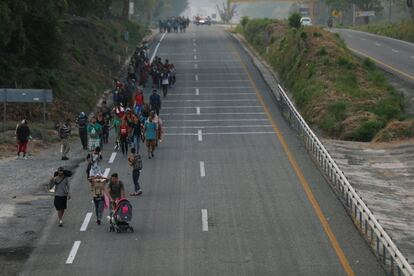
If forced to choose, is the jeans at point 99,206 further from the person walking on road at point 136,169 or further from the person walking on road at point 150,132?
the person walking on road at point 150,132

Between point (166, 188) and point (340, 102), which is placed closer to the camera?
point (166, 188)

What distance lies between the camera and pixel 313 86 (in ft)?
151

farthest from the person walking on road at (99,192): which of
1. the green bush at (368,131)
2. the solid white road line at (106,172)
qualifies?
the green bush at (368,131)

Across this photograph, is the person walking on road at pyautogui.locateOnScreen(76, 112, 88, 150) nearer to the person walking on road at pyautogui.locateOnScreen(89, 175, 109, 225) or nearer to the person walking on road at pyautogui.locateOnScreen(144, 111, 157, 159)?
the person walking on road at pyautogui.locateOnScreen(144, 111, 157, 159)

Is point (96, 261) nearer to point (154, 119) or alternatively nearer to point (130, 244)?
point (130, 244)

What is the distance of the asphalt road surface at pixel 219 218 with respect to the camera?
20.0 meters

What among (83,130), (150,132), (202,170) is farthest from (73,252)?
(83,130)

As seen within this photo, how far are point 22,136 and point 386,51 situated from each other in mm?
43151

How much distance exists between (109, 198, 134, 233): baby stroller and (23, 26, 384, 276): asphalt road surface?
0.20 metres

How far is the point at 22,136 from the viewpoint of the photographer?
32531 mm

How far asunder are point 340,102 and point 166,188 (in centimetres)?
1560

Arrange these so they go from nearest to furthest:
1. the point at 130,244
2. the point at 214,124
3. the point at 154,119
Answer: the point at 130,244 → the point at 154,119 → the point at 214,124

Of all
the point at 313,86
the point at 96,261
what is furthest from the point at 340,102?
the point at 96,261

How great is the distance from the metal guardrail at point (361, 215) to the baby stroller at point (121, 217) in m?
4.86
